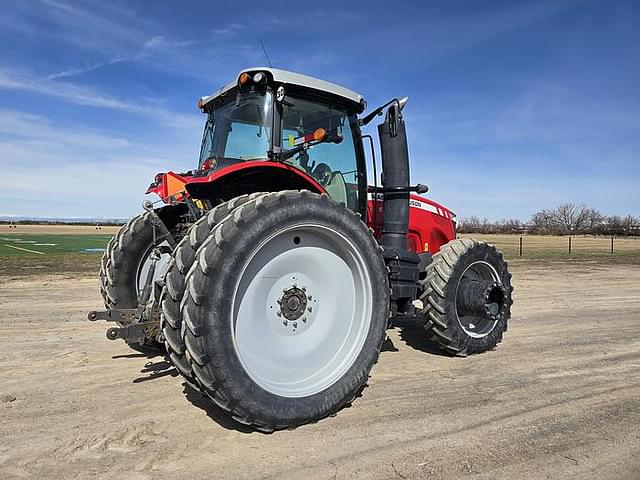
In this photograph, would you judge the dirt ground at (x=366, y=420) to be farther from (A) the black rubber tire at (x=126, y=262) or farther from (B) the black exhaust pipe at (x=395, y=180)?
(B) the black exhaust pipe at (x=395, y=180)

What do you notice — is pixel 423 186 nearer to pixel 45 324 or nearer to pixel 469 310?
pixel 469 310

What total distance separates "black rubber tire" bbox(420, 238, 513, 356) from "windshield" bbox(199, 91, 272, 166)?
7.33 feet

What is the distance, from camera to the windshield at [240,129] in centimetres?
420

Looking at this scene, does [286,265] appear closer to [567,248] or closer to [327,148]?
[327,148]

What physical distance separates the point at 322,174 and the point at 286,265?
1429mm

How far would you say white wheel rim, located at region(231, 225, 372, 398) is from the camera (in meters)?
3.34

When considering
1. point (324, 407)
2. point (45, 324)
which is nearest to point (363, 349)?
point (324, 407)

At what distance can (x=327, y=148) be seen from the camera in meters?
4.70

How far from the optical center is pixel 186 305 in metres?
2.93

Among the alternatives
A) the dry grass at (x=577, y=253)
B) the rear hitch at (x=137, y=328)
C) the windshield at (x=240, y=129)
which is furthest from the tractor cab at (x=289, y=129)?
the dry grass at (x=577, y=253)

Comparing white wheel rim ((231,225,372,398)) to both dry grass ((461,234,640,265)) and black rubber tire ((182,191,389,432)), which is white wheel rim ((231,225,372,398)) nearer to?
black rubber tire ((182,191,389,432))

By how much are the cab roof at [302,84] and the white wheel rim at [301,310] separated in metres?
1.47

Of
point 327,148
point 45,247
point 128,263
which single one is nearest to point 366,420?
point 327,148

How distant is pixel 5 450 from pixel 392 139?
417 centimetres
